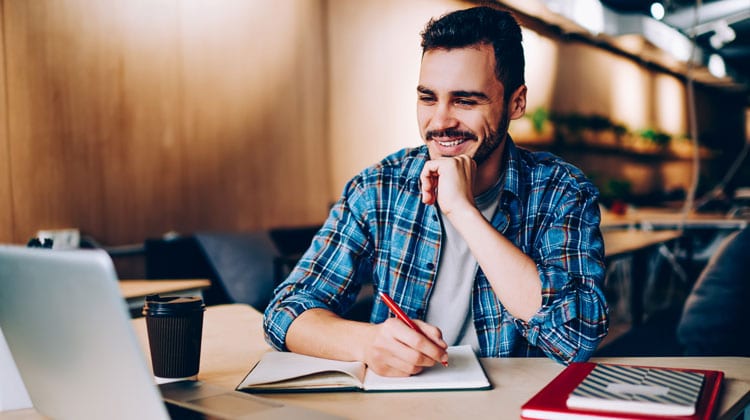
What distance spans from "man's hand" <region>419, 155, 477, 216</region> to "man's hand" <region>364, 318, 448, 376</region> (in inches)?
14.4

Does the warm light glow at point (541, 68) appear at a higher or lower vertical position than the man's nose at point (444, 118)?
higher

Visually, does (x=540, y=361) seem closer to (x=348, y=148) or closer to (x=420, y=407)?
(x=420, y=407)

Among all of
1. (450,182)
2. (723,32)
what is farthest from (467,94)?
(723,32)

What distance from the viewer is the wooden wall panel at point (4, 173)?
328 cm

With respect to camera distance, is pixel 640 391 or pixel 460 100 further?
pixel 460 100

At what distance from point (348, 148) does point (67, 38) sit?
104 inches

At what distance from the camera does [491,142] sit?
1.56m

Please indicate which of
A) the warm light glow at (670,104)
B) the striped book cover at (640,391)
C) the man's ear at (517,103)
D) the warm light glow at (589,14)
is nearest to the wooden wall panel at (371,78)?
the warm light glow at (589,14)

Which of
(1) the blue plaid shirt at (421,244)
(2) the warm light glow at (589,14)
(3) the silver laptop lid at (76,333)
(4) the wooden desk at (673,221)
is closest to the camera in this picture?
(3) the silver laptop lid at (76,333)

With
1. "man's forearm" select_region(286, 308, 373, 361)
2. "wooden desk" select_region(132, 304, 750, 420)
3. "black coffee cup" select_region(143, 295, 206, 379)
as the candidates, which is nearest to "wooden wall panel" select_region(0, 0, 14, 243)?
"wooden desk" select_region(132, 304, 750, 420)

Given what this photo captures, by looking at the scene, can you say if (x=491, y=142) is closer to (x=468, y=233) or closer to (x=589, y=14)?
(x=468, y=233)

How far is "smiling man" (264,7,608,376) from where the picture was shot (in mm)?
1329

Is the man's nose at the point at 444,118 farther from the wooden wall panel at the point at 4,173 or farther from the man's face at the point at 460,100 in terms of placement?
the wooden wall panel at the point at 4,173

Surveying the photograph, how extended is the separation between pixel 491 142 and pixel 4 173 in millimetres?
2714
